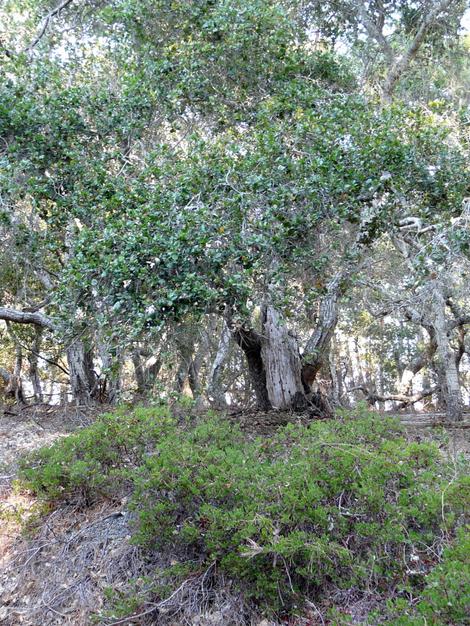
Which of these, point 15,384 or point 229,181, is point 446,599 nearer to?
point 229,181

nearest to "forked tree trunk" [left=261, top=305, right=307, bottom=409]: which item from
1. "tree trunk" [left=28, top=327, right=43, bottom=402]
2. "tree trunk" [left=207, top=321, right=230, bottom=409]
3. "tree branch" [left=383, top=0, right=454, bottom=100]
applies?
"tree trunk" [left=207, top=321, right=230, bottom=409]

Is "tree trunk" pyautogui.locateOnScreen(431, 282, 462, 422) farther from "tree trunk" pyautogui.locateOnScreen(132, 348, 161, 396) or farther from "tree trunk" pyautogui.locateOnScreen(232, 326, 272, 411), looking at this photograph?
"tree trunk" pyautogui.locateOnScreen(132, 348, 161, 396)

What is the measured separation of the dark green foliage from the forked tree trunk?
3904 millimetres

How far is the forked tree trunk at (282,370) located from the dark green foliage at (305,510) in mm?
3904

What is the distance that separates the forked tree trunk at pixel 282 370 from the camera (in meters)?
8.24

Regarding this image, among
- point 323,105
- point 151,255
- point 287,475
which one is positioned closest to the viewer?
point 287,475

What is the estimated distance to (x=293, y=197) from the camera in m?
5.86

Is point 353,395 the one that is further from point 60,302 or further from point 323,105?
point 60,302

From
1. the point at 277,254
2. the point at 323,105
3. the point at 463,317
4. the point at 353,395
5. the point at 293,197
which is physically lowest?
the point at 353,395

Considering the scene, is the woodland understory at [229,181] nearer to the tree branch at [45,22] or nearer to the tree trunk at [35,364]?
the tree branch at [45,22]

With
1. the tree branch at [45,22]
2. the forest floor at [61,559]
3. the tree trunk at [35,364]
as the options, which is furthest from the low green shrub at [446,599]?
the tree trunk at [35,364]

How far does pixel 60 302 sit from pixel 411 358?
39.0ft

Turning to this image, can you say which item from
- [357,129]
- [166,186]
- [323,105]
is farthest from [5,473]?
[323,105]

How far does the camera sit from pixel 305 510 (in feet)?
11.0
